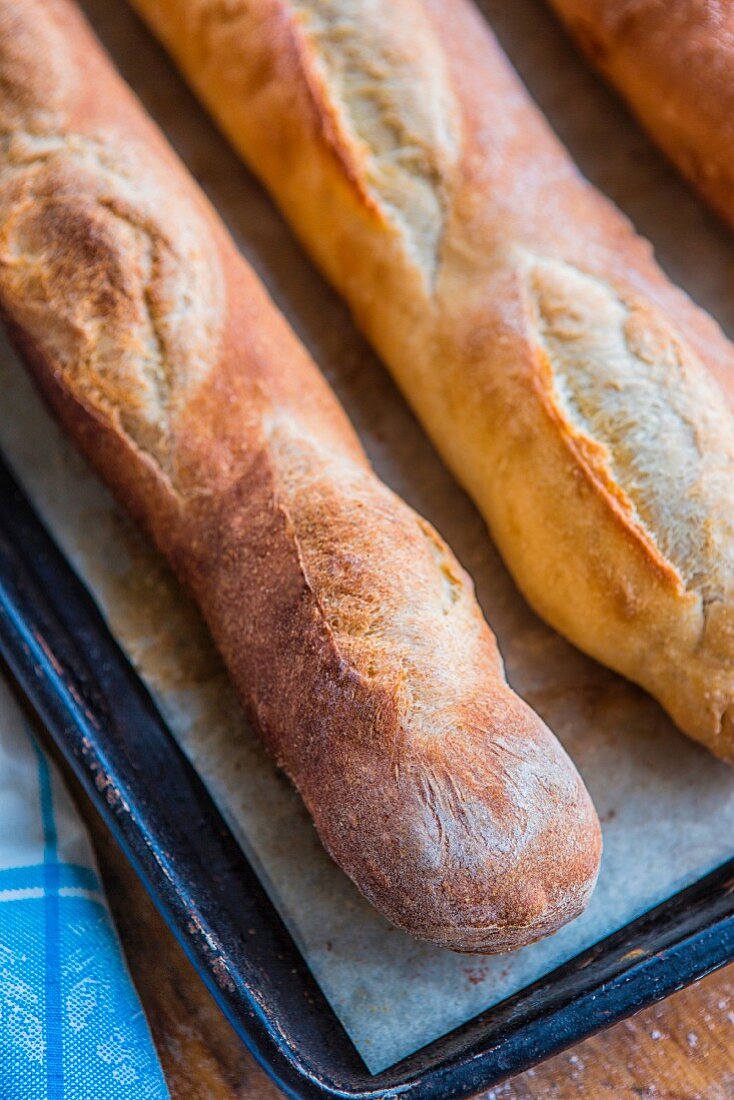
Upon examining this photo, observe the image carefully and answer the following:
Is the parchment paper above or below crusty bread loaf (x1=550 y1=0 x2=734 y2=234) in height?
below

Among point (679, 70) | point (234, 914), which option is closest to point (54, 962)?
point (234, 914)

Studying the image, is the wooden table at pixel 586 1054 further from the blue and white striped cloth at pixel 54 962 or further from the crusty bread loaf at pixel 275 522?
the crusty bread loaf at pixel 275 522

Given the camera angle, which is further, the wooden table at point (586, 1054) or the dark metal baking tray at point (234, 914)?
the wooden table at point (586, 1054)

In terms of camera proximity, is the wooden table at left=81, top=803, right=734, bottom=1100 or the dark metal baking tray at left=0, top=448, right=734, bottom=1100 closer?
the dark metal baking tray at left=0, top=448, right=734, bottom=1100

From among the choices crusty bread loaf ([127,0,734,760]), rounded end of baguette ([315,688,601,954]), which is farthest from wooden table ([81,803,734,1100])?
crusty bread loaf ([127,0,734,760])

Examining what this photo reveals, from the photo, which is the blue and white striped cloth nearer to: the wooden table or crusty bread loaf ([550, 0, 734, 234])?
the wooden table

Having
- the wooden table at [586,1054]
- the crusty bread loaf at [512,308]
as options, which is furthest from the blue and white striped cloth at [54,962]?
the crusty bread loaf at [512,308]

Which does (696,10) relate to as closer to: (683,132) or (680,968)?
(683,132)
